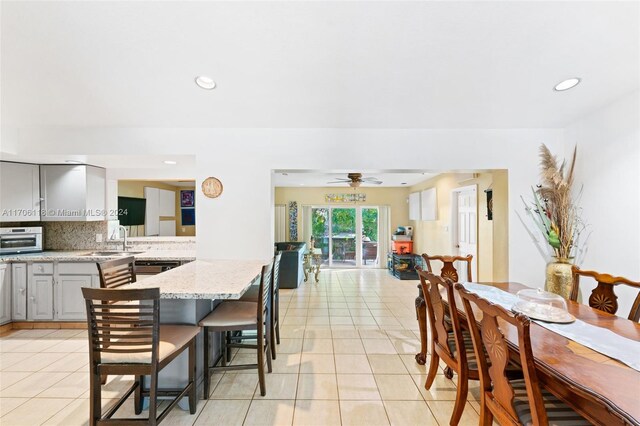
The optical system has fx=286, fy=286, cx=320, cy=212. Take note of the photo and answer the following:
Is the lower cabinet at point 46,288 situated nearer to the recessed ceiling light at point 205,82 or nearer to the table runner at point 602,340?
Answer: the recessed ceiling light at point 205,82

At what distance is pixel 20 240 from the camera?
3742 mm

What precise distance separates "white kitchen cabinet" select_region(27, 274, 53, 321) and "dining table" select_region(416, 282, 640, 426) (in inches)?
187

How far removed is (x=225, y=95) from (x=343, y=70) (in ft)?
3.80

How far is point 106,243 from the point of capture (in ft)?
13.8

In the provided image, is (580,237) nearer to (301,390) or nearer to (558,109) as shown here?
(558,109)

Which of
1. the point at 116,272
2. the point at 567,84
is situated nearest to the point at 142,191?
the point at 116,272

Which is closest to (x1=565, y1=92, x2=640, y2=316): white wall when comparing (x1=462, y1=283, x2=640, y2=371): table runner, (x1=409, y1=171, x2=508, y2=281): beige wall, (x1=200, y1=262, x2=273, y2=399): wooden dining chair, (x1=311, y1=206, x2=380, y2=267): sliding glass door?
(x1=409, y1=171, x2=508, y2=281): beige wall

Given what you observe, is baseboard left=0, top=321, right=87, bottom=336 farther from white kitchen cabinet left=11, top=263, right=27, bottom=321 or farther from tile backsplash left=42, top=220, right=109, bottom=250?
Answer: tile backsplash left=42, top=220, right=109, bottom=250

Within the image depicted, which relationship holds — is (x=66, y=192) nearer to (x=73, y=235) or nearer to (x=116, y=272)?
(x=73, y=235)

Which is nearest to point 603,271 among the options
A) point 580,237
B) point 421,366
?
point 580,237

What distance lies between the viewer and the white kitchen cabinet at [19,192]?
3.58 m

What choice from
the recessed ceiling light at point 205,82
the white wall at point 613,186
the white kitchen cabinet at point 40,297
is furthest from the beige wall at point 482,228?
the white kitchen cabinet at point 40,297

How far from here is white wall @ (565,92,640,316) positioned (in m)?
2.42

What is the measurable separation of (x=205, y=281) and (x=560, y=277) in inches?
130
